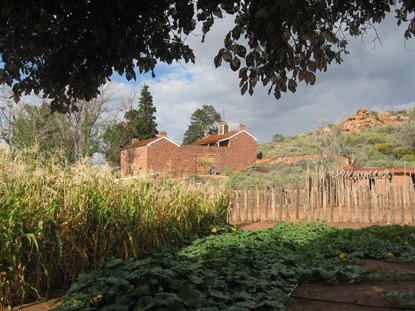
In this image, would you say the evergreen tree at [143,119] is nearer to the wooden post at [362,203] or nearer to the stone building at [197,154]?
the stone building at [197,154]

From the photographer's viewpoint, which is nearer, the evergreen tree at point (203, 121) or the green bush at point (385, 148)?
the green bush at point (385, 148)

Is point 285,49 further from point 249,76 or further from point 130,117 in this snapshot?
point 130,117

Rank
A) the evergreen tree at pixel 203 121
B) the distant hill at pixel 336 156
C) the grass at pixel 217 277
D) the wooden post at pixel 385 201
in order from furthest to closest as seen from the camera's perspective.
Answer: the evergreen tree at pixel 203 121 → the distant hill at pixel 336 156 → the wooden post at pixel 385 201 → the grass at pixel 217 277

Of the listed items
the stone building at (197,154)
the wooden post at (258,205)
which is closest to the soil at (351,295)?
the wooden post at (258,205)

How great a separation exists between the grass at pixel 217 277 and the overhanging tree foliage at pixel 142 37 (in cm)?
153

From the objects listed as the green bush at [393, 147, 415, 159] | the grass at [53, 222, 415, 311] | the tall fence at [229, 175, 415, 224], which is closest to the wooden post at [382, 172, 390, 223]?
the tall fence at [229, 175, 415, 224]

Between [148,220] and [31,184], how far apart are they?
1.75 m

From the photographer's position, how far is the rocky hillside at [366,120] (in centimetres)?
4984

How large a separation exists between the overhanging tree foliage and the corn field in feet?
3.58

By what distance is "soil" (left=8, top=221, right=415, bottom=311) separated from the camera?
328 cm

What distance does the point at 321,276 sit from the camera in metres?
4.08

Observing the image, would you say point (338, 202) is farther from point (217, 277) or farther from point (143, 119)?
point (143, 119)

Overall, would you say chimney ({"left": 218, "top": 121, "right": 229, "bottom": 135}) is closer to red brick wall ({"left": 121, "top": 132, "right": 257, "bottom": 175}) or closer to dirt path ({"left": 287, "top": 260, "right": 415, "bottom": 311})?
red brick wall ({"left": 121, "top": 132, "right": 257, "bottom": 175})

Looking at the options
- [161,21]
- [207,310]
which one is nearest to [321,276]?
[207,310]
